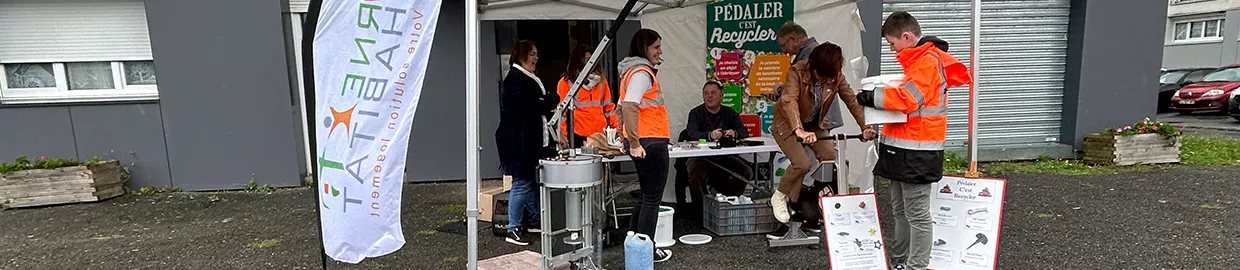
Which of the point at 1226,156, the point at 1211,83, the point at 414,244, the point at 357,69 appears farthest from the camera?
the point at 1211,83

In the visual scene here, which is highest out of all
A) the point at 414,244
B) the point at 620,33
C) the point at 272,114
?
the point at 620,33

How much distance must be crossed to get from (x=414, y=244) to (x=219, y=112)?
3.21 metres

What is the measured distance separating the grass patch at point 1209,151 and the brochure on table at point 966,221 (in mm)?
5847

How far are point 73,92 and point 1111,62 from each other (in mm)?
11084

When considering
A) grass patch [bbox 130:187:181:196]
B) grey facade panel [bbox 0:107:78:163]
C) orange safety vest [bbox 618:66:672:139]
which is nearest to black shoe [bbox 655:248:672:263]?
orange safety vest [bbox 618:66:672:139]

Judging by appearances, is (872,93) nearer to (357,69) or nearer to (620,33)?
(357,69)

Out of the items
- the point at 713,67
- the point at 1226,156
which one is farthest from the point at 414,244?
the point at 1226,156

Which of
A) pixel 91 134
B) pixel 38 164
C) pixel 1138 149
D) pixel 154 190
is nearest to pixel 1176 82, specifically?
pixel 1138 149

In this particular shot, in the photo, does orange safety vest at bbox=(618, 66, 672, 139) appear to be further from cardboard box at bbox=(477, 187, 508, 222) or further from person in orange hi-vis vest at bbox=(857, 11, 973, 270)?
cardboard box at bbox=(477, 187, 508, 222)

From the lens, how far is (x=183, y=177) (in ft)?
21.1

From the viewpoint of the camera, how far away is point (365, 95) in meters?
2.63

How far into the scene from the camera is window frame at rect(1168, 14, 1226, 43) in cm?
1923

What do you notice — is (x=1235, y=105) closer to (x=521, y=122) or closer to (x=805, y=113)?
(x=805, y=113)

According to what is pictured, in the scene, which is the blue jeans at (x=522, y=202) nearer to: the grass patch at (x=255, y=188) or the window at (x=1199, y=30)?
the grass patch at (x=255, y=188)
